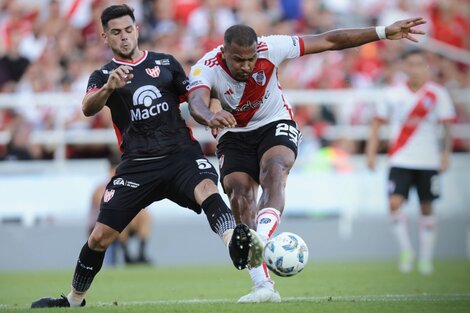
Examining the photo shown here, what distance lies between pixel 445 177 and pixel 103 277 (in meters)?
6.92

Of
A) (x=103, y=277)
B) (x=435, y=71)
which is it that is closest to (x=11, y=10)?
(x=103, y=277)

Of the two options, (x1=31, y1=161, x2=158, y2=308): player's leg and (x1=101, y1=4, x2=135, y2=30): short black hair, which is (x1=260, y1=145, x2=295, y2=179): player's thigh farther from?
(x1=101, y1=4, x2=135, y2=30): short black hair

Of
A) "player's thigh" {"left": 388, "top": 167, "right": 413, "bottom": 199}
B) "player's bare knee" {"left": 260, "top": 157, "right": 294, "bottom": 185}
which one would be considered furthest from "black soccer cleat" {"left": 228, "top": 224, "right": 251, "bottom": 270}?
"player's thigh" {"left": 388, "top": 167, "right": 413, "bottom": 199}

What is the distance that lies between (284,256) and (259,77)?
1.92 meters

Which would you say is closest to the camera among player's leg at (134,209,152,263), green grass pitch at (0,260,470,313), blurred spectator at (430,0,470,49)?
green grass pitch at (0,260,470,313)

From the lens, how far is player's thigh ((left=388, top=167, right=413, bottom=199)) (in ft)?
53.8

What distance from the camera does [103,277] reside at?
16.1m

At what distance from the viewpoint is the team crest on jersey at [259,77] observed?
402 inches

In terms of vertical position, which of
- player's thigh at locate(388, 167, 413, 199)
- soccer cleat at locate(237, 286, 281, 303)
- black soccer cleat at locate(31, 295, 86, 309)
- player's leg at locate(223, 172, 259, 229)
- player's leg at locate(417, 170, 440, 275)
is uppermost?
player's leg at locate(223, 172, 259, 229)

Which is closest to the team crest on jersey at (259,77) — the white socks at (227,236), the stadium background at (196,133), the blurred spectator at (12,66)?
the white socks at (227,236)

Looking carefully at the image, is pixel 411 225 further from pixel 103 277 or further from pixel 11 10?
pixel 11 10

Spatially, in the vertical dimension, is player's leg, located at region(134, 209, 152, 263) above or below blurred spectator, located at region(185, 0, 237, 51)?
below

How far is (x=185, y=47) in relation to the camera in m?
20.2

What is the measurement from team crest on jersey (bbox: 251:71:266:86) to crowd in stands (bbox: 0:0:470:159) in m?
8.70
